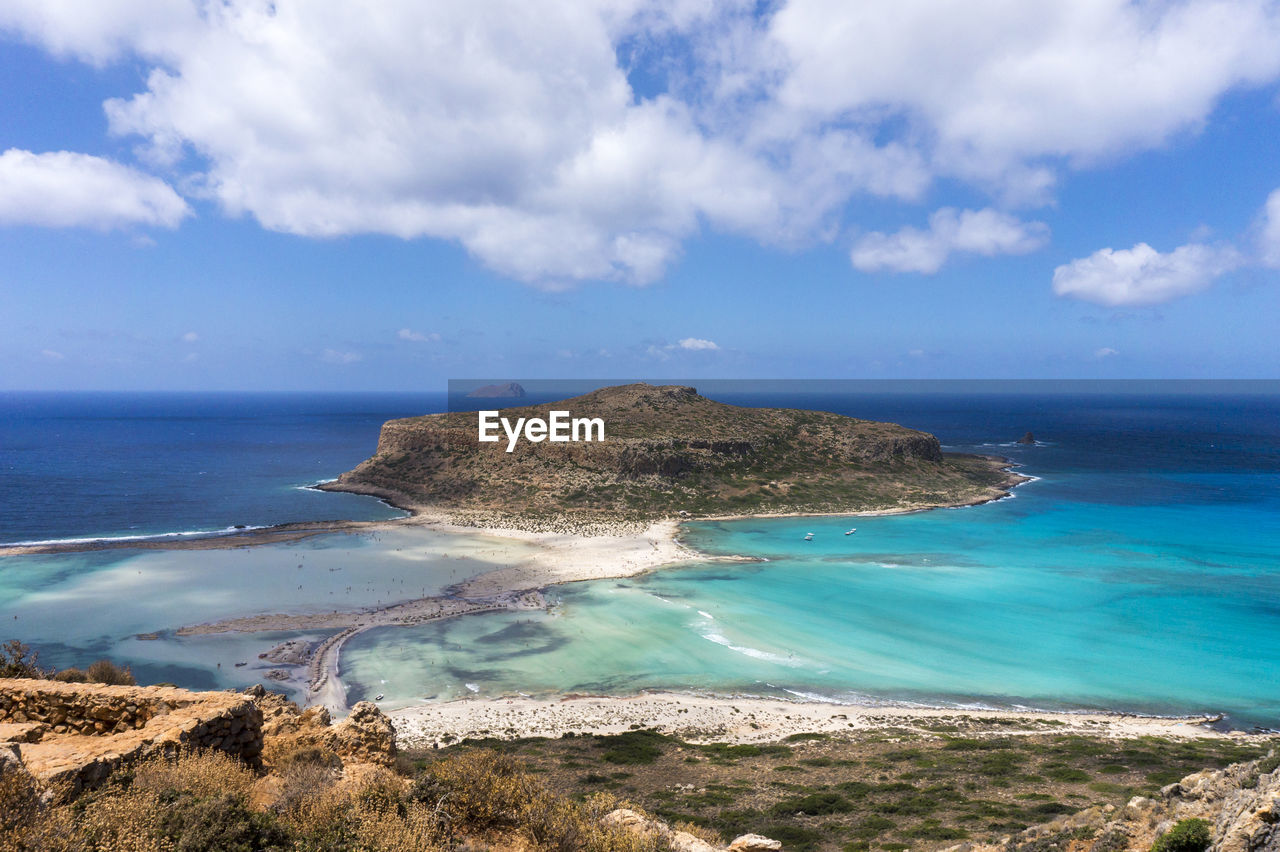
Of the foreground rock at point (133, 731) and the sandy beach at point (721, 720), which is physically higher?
the foreground rock at point (133, 731)

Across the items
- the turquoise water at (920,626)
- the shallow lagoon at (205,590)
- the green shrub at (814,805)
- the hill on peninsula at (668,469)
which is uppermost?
the hill on peninsula at (668,469)

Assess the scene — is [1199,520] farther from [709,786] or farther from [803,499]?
[709,786]

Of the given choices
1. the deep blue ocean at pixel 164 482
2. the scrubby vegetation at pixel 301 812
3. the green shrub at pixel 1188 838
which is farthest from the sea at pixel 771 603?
the green shrub at pixel 1188 838

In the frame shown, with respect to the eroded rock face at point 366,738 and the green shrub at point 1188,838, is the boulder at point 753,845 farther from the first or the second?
the eroded rock face at point 366,738

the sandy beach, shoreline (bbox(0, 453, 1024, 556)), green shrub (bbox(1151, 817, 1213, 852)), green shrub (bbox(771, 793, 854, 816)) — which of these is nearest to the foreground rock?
green shrub (bbox(771, 793, 854, 816))

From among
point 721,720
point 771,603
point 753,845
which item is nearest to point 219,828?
point 753,845

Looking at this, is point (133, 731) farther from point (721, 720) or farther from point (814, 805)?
point (721, 720)

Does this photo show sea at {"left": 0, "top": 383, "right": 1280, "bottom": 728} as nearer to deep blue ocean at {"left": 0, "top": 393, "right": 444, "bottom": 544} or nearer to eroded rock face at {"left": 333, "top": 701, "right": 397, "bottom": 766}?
deep blue ocean at {"left": 0, "top": 393, "right": 444, "bottom": 544}
